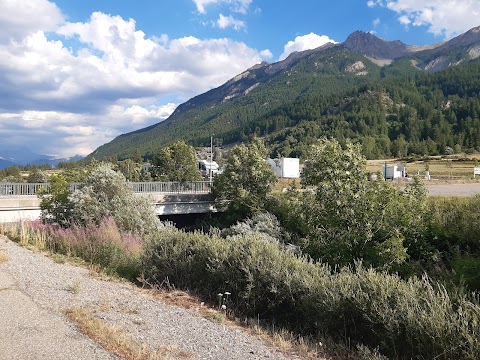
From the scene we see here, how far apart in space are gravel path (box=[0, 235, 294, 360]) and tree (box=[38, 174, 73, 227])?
9.97 metres

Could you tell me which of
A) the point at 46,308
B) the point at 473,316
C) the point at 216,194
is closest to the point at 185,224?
the point at 216,194

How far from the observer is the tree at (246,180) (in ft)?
92.2

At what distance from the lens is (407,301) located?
20.0 feet

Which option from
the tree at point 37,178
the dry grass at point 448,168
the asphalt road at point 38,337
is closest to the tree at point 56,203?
the asphalt road at point 38,337

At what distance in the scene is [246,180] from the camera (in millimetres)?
28875

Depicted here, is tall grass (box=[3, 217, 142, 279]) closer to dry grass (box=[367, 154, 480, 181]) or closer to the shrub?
the shrub

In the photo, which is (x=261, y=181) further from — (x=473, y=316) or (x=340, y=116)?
(x=340, y=116)

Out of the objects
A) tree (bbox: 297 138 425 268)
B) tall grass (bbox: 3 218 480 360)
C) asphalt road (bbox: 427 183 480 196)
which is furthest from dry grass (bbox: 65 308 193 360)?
asphalt road (bbox: 427 183 480 196)

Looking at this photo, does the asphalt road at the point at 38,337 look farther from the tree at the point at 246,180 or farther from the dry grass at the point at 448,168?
the dry grass at the point at 448,168

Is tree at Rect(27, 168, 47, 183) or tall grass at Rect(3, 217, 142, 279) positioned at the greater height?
tree at Rect(27, 168, 47, 183)

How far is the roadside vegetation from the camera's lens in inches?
238

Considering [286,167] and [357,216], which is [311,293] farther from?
[286,167]

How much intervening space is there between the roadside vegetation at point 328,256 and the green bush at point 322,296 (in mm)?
Result: 22

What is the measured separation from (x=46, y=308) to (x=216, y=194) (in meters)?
25.4
